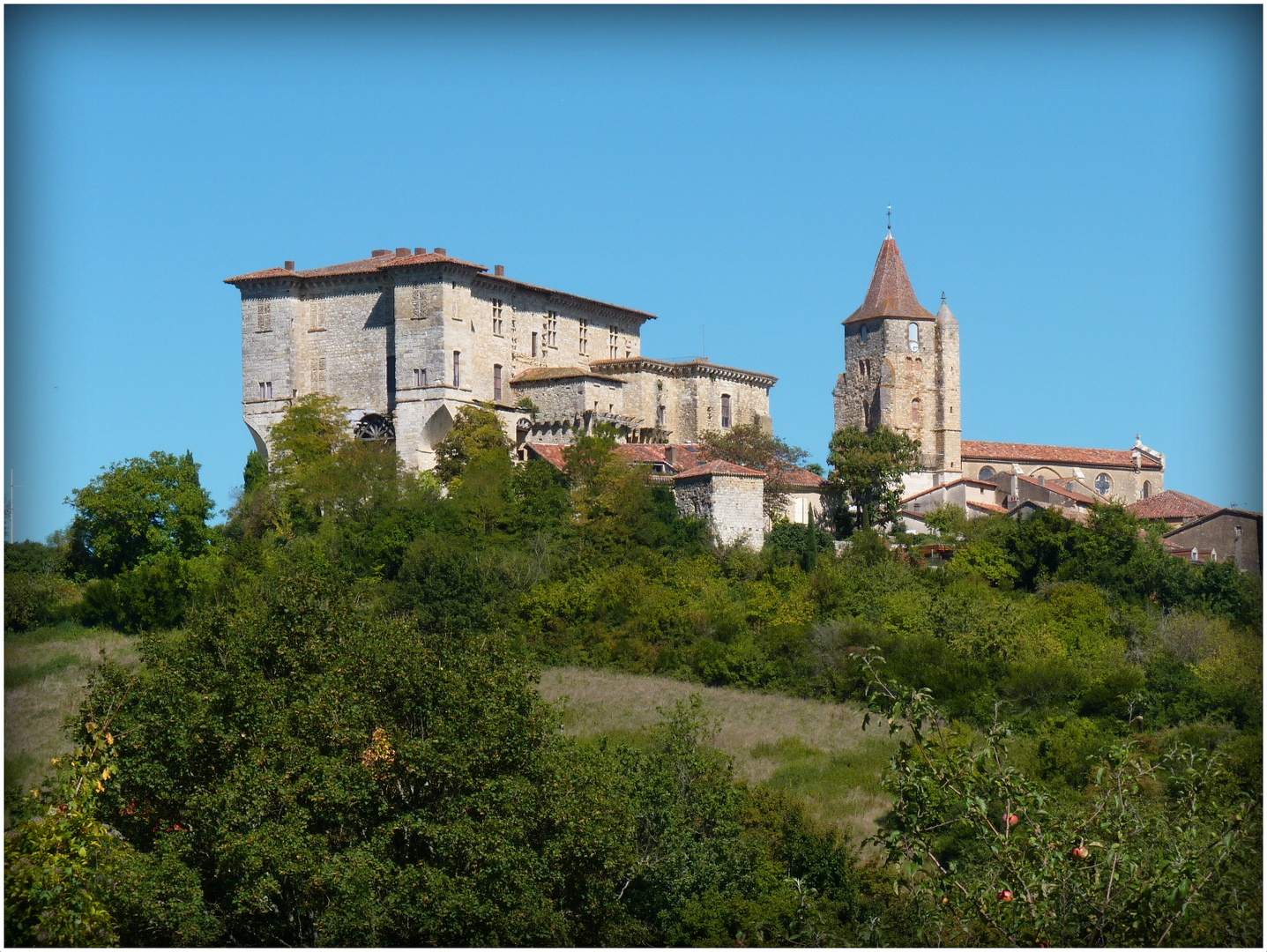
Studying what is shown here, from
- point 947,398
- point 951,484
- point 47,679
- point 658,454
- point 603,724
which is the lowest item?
point 603,724

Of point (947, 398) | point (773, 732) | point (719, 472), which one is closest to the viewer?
point (773, 732)

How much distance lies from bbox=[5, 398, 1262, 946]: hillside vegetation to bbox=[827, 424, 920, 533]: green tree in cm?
170

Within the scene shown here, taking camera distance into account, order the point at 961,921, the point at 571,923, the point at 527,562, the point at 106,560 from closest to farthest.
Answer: the point at 961,921 < the point at 571,923 < the point at 527,562 < the point at 106,560

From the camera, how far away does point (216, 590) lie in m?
40.2

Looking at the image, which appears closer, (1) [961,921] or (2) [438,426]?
(1) [961,921]

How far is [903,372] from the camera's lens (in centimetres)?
5991

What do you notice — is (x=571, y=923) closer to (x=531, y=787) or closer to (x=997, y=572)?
(x=531, y=787)

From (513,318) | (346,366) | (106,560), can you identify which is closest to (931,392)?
(513,318)

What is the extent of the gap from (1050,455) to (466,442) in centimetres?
2397

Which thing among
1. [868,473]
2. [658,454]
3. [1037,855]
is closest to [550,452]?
[658,454]

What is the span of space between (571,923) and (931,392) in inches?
1565

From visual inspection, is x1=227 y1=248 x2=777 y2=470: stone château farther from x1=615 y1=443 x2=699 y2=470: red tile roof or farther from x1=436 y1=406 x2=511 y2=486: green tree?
x1=615 y1=443 x2=699 y2=470: red tile roof

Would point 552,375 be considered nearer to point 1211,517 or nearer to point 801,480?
point 801,480

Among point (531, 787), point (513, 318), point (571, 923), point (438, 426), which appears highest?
point (513, 318)
